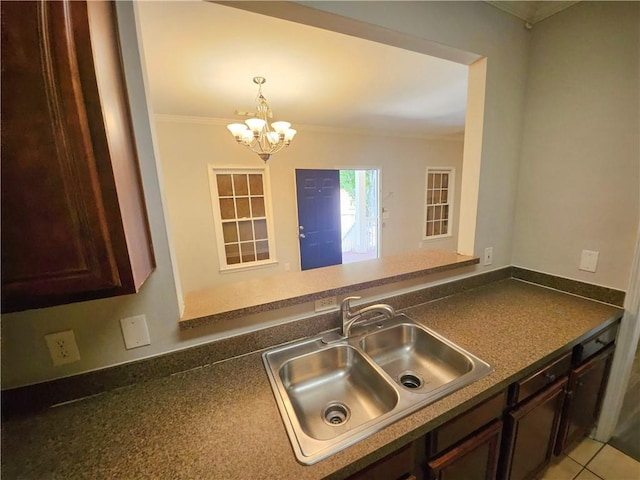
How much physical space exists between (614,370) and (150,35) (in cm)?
321

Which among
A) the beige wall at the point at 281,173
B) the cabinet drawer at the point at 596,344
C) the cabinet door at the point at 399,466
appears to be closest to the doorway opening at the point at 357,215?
the beige wall at the point at 281,173

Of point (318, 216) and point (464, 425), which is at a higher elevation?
point (318, 216)

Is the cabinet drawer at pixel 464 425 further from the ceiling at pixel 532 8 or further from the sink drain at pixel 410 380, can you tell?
the ceiling at pixel 532 8

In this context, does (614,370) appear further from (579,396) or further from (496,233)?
(496,233)

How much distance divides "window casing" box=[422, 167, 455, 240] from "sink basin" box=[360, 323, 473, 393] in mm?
4269

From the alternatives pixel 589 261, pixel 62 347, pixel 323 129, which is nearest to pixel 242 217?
pixel 323 129

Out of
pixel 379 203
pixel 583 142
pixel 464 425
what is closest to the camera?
pixel 464 425

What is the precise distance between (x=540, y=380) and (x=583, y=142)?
3.96 feet

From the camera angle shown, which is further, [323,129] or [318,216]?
[318,216]

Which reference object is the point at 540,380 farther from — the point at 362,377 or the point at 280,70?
the point at 280,70

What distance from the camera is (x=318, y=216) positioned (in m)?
4.04

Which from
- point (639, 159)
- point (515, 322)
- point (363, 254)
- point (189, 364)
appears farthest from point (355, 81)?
point (363, 254)

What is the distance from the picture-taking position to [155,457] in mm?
633

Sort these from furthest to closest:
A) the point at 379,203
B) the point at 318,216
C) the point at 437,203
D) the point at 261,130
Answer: the point at 437,203 → the point at 379,203 → the point at 318,216 → the point at 261,130
